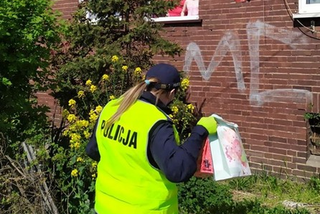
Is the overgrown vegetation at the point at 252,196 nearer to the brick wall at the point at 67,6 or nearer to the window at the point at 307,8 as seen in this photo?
the window at the point at 307,8

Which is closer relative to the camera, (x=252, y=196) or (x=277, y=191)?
(x=252, y=196)

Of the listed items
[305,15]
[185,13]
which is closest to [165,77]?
[305,15]

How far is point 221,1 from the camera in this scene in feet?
22.8

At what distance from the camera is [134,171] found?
9.23ft

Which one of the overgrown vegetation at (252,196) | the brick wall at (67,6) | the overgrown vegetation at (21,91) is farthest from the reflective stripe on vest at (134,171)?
the brick wall at (67,6)

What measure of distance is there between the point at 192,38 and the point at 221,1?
2.33 ft

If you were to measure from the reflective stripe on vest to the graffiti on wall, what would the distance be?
3707 mm

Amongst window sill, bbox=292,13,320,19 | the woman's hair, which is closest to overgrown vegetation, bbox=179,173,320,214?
window sill, bbox=292,13,320,19

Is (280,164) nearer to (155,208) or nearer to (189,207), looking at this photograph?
(189,207)

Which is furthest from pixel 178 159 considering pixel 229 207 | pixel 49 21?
pixel 49 21

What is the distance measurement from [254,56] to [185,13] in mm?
1560

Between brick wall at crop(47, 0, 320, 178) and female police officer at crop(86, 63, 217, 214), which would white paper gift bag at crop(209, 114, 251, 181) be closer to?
female police officer at crop(86, 63, 217, 214)

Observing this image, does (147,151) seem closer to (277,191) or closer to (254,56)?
Result: (277,191)

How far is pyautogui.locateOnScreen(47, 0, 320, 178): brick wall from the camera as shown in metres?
6.14
